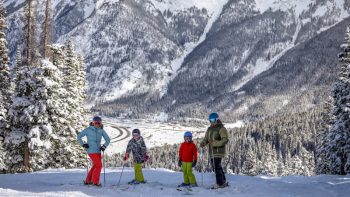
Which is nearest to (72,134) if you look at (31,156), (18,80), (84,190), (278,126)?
(31,156)

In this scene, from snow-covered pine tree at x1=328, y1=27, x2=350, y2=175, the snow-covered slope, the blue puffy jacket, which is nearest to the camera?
the snow-covered slope

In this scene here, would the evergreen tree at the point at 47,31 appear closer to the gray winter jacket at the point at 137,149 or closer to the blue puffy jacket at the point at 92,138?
the blue puffy jacket at the point at 92,138

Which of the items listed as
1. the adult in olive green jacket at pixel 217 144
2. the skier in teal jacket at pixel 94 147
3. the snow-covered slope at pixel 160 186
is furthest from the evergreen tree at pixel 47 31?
the adult in olive green jacket at pixel 217 144

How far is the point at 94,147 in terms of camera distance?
16.0 meters

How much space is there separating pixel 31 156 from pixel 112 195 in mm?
14417

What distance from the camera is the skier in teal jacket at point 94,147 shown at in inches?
617

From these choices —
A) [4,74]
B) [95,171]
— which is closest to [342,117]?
[95,171]

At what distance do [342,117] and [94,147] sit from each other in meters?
19.7

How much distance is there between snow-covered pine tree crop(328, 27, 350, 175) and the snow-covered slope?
37.8ft

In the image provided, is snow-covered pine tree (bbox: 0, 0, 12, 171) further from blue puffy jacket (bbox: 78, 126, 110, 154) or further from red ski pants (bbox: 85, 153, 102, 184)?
red ski pants (bbox: 85, 153, 102, 184)

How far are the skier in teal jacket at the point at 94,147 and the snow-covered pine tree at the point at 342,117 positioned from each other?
733 inches

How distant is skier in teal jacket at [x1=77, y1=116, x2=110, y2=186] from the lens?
15680mm

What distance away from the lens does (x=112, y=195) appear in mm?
14273

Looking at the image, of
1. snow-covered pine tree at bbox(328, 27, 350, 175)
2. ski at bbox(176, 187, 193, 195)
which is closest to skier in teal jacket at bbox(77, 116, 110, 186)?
ski at bbox(176, 187, 193, 195)
